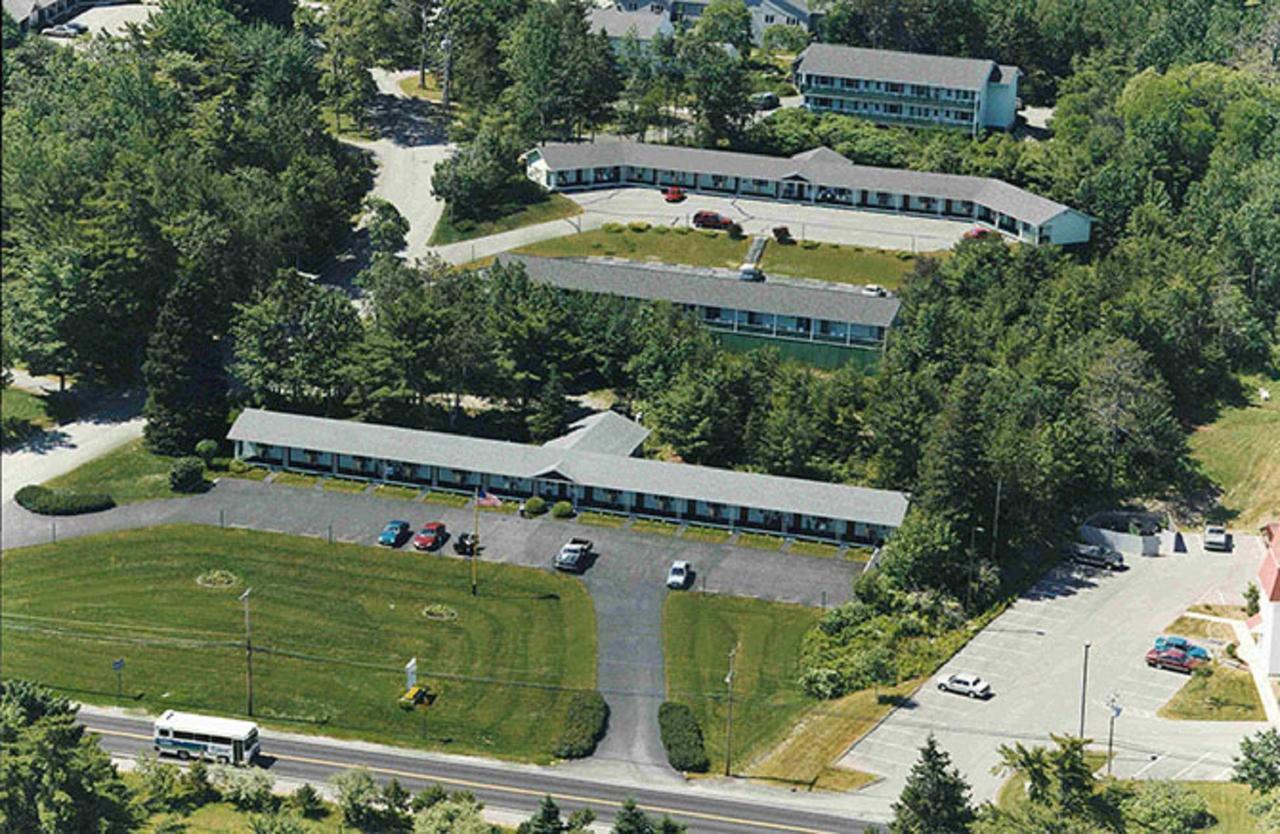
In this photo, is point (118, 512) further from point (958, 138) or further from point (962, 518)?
point (958, 138)

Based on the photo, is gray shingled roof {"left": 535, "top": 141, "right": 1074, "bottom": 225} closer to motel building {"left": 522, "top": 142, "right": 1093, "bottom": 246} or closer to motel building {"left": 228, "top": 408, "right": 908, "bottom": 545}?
motel building {"left": 522, "top": 142, "right": 1093, "bottom": 246}

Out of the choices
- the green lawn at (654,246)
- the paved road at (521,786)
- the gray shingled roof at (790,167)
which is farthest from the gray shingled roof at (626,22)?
the paved road at (521,786)

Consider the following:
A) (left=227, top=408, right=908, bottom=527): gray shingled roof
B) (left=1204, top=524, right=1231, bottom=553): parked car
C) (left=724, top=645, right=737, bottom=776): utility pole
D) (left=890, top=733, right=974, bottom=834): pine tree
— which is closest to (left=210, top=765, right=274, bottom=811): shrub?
(left=724, top=645, right=737, bottom=776): utility pole

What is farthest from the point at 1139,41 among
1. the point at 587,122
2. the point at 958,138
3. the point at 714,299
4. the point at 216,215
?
the point at 216,215

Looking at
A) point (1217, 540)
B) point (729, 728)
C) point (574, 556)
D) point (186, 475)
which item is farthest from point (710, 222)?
point (729, 728)

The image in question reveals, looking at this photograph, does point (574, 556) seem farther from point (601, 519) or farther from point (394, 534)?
point (394, 534)

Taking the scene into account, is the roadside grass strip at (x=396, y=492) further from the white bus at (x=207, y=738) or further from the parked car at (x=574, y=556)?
the white bus at (x=207, y=738)
